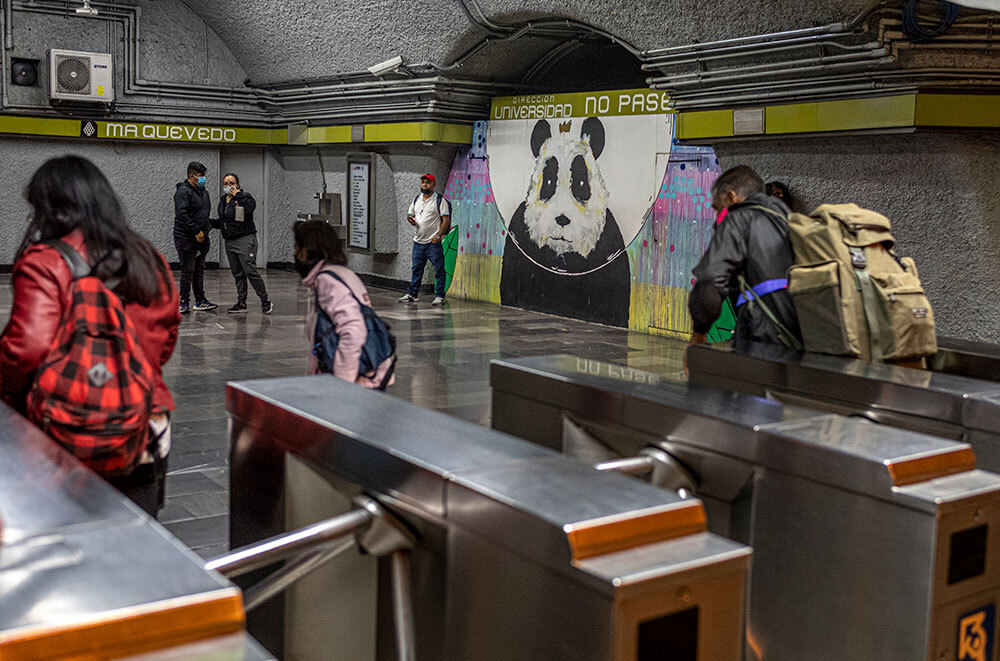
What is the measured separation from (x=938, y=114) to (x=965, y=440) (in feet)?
16.5

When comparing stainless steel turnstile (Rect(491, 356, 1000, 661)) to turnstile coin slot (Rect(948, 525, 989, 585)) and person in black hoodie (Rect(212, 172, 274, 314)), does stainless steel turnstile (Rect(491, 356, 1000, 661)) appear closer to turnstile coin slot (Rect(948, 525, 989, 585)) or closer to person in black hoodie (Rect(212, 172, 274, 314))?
turnstile coin slot (Rect(948, 525, 989, 585))

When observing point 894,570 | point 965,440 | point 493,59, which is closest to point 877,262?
point 965,440

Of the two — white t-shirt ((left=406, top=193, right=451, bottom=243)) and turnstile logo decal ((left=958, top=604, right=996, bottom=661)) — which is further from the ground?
white t-shirt ((left=406, top=193, right=451, bottom=243))

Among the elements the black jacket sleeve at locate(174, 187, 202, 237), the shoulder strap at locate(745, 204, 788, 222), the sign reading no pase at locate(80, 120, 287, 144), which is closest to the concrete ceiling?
the sign reading no pase at locate(80, 120, 287, 144)

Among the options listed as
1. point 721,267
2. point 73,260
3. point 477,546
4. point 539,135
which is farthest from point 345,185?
point 477,546

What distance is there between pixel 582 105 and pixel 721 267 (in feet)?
25.1

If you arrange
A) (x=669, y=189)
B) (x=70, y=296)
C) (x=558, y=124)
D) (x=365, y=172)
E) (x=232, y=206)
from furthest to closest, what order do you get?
(x=365, y=172)
(x=558, y=124)
(x=232, y=206)
(x=669, y=189)
(x=70, y=296)

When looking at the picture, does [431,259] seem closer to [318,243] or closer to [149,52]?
[149,52]

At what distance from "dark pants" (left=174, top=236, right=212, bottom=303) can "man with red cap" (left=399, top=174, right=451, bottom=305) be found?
2.38 m

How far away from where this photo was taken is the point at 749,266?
361 cm

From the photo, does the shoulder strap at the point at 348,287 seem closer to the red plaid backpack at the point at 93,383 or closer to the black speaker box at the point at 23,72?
the red plaid backpack at the point at 93,383

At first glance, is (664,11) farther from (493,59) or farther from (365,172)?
(365,172)

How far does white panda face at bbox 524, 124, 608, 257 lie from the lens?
10836 mm

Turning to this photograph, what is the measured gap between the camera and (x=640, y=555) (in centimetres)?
145
